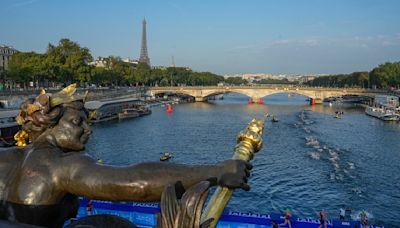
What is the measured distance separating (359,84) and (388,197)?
355ft

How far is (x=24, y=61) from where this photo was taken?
64625mm

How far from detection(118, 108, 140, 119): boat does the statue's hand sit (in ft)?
191

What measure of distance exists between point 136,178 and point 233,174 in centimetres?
48

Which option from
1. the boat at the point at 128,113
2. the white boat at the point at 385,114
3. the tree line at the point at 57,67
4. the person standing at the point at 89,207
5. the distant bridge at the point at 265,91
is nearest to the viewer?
the person standing at the point at 89,207

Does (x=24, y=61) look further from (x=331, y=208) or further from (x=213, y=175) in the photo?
(x=213, y=175)

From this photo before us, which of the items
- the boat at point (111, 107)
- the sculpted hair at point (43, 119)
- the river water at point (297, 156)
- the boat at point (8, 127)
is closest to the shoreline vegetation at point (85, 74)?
the boat at point (111, 107)

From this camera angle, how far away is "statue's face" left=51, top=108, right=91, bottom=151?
2.49 metres

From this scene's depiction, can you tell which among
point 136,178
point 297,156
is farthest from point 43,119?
point 297,156

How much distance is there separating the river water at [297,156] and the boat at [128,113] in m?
2.65

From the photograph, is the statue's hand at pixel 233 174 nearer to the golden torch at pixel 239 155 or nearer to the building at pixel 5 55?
the golden torch at pixel 239 155

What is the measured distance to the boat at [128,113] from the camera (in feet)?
196

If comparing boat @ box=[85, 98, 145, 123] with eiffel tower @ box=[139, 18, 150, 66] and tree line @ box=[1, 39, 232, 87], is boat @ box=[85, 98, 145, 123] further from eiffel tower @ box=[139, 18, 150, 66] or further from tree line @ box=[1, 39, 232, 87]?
eiffel tower @ box=[139, 18, 150, 66]

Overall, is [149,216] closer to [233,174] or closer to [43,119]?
[43,119]

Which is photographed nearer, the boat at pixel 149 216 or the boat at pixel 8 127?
the boat at pixel 149 216
